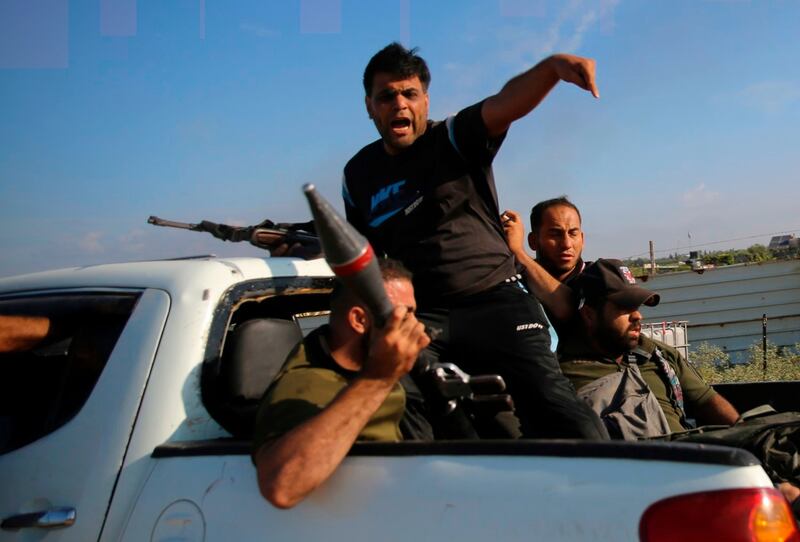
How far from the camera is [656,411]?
124 inches

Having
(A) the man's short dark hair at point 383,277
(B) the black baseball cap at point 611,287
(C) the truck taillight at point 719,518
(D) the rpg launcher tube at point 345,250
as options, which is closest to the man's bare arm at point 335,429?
(D) the rpg launcher tube at point 345,250

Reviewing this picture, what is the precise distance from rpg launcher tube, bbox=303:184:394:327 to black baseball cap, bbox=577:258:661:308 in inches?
82.2

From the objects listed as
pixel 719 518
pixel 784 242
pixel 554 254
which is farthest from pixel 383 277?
pixel 784 242

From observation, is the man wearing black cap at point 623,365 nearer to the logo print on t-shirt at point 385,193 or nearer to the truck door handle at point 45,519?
the logo print on t-shirt at point 385,193

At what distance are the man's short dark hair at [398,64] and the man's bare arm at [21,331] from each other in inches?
63.9

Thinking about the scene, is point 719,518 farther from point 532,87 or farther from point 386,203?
point 386,203

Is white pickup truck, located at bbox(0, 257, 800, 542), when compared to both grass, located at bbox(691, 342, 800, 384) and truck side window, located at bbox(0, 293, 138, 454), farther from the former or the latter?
grass, located at bbox(691, 342, 800, 384)

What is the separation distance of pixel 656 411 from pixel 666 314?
1538 cm

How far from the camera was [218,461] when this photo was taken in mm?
A: 1919

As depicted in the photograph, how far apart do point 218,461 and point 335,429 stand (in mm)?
403

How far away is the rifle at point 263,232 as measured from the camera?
3076mm

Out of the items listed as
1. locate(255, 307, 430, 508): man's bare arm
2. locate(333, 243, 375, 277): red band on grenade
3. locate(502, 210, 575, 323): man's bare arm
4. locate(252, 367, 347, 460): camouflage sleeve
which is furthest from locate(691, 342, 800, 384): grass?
locate(333, 243, 375, 277): red band on grenade

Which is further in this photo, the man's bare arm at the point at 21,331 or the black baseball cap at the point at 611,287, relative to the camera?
the black baseball cap at the point at 611,287

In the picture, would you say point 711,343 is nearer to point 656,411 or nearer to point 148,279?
point 656,411
